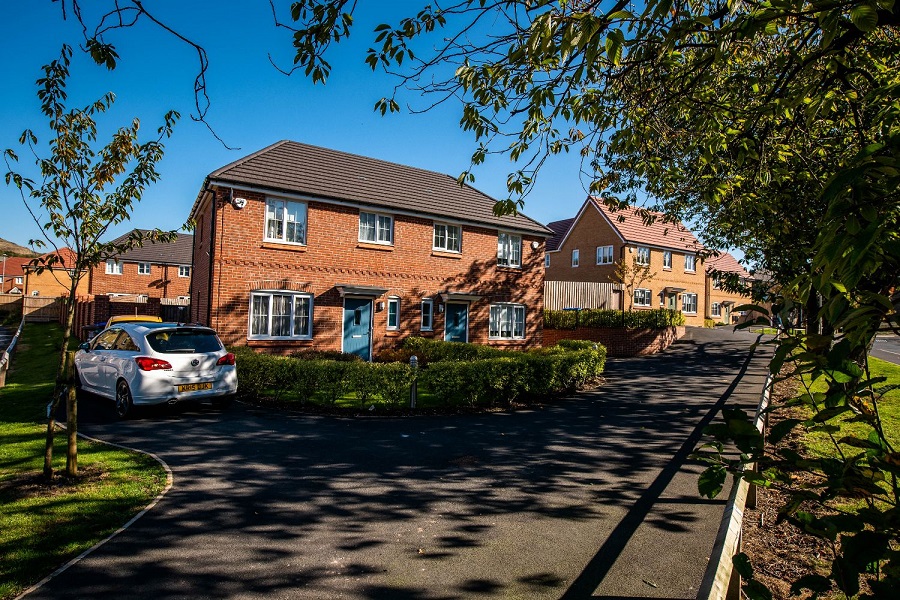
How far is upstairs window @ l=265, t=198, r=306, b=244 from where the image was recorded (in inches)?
713

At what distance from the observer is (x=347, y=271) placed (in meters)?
19.6

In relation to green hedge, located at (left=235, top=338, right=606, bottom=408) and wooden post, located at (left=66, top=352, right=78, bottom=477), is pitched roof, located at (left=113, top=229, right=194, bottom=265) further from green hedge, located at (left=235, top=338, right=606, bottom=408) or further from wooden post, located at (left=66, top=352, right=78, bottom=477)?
wooden post, located at (left=66, top=352, right=78, bottom=477)

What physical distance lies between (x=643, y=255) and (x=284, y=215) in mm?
28432

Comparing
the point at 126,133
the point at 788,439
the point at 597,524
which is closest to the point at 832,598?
the point at 597,524

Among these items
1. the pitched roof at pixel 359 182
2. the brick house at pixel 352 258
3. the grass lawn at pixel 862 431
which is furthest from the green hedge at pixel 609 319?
the grass lawn at pixel 862 431

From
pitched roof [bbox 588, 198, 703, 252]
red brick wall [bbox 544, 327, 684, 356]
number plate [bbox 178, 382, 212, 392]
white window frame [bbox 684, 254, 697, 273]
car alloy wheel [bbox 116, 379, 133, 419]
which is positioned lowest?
car alloy wheel [bbox 116, 379, 133, 419]

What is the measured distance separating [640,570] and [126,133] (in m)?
7.74

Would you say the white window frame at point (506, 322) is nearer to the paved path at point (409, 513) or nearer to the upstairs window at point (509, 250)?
the upstairs window at point (509, 250)

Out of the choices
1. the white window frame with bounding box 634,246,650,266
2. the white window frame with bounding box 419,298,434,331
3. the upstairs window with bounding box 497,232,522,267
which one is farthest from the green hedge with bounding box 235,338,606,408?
the white window frame with bounding box 634,246,650,266

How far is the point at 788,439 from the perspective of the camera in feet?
27.6

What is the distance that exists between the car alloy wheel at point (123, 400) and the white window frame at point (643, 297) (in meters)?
33.5

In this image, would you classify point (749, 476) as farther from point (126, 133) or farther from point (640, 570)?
point (126, 133)

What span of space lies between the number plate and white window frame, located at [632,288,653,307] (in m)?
32.4

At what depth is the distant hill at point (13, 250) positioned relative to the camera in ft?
21.4
